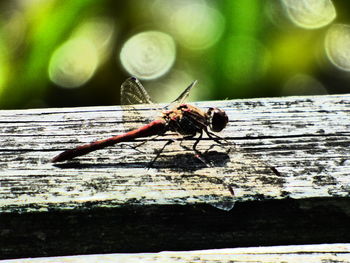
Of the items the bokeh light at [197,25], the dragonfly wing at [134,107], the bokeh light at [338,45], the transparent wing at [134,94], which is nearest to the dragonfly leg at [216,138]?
the dragonfly wing at [134,107]

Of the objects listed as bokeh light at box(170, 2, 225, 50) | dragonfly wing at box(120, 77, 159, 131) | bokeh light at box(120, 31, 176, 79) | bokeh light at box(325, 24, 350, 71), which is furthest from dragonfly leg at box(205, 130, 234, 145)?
bokeh light at box(325, 24, 350, 71)

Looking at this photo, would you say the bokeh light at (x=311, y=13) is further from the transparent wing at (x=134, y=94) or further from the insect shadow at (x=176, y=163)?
the insect shadow at (x=176, y=163)

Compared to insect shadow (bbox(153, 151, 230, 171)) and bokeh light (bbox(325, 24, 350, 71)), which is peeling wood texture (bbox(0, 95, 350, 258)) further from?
bokeh light (bbox(325, 24, 350, 71))

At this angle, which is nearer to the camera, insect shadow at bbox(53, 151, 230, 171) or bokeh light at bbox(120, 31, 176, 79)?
insect shadow at bbox(53, 151, 230, 171)

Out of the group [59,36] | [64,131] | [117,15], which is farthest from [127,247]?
[117,15]

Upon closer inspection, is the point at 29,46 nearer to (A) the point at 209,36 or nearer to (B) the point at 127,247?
(A) the point at 209,36

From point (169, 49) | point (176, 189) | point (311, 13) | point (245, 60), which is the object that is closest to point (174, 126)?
point (176, 189)
